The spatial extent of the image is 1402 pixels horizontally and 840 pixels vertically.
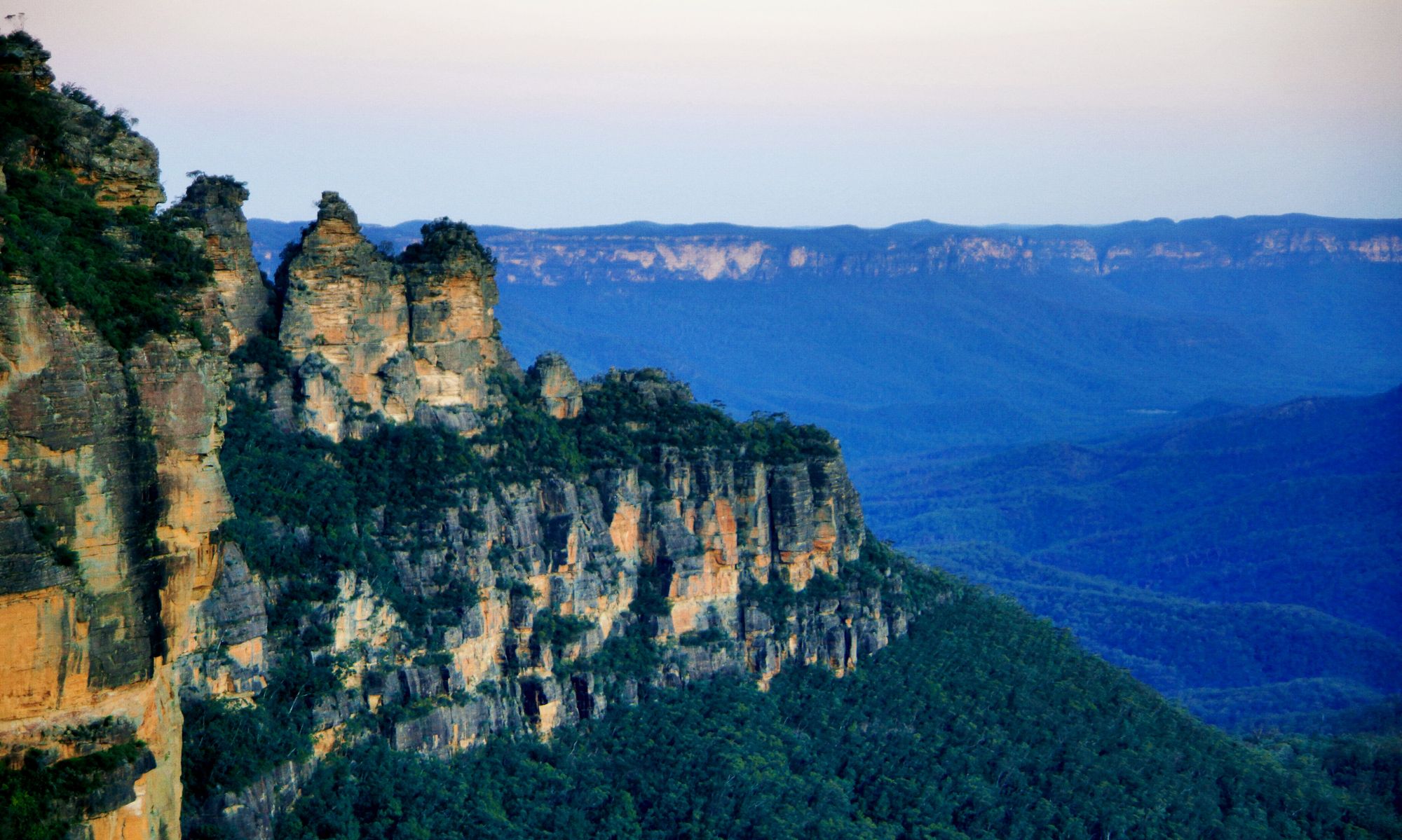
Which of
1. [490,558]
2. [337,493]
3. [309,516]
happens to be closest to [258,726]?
[309,516]

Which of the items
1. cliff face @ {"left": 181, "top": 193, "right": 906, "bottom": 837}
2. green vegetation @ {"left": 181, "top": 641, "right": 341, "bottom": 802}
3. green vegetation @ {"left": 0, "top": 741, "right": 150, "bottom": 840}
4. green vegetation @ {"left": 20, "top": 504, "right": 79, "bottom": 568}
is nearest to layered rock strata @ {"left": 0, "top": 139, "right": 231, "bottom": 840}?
green vegetation @ {"left": 20, "top": 504, "right": 79, "bottom": 568}

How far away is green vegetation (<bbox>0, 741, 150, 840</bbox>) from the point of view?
80.9 feet

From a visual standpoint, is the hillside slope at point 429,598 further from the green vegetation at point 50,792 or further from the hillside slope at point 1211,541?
the hillside slope at point 1211,541

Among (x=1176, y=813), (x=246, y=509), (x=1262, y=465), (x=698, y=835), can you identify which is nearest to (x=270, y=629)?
(x=246, y=509)

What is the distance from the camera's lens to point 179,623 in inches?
1083

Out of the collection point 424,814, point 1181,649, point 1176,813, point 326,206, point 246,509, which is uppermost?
point 326,206

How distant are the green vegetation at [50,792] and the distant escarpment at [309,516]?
4 cm

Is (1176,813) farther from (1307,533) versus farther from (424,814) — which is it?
(1307,533)

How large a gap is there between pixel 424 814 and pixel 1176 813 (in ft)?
94.5

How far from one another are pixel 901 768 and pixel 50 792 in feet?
110

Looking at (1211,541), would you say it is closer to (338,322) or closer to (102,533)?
(338,322)

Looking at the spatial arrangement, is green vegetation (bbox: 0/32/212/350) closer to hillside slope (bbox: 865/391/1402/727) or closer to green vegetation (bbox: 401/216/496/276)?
green vegetation (bbox: 401/216/496/276)

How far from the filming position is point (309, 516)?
4231cm

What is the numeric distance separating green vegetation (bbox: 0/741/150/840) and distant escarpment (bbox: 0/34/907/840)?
4 cm
